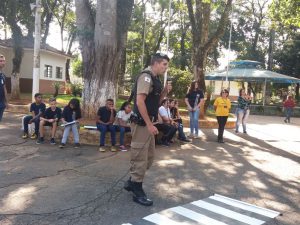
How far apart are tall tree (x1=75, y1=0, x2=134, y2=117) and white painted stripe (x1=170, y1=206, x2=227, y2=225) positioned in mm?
6669

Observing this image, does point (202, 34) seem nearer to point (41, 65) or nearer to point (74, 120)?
point (74, 120)

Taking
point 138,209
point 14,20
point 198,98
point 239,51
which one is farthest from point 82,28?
point 239,51

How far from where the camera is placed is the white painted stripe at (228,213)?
4.76 m

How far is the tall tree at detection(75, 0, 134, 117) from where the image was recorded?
35.7 ft

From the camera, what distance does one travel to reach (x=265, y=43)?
47938mm

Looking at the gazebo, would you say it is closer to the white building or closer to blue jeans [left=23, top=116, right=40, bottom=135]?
the white building

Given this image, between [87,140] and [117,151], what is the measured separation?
112 cm

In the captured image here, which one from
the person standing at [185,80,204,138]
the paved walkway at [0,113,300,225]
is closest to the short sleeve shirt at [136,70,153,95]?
the paved walkway at [0,113,300,225]

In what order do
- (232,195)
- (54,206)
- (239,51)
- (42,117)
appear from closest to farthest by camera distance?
(54,206), (232,195), (42,117), (239,51)

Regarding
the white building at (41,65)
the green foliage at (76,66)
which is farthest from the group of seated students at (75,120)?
the green foliage at (76,66)

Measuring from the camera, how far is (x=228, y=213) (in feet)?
16.4

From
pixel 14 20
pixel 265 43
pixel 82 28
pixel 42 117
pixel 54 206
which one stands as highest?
pixel 265 43

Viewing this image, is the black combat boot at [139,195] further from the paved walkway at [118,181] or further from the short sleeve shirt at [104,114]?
the short sleeve shirt at [104,114]

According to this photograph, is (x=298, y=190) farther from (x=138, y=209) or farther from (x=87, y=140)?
(x=87, y=140)
